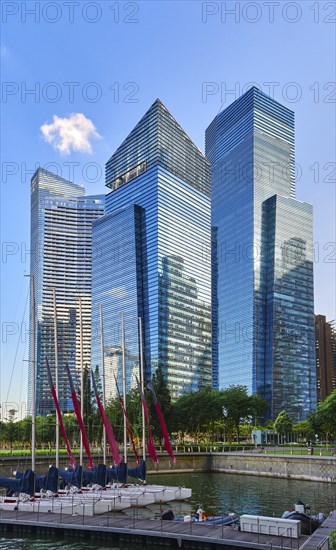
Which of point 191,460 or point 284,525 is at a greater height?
point 284,525

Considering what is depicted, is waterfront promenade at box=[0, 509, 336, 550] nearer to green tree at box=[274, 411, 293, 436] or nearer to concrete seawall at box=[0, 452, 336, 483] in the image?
concrete seawall at box=[0, 452, 336, 483]

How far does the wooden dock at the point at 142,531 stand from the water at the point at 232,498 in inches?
37.7

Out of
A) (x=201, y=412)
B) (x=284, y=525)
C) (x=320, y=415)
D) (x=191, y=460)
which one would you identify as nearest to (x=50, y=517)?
(x=284, y=525)

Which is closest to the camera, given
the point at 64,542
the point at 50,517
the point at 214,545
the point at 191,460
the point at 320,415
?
the point at 214,545

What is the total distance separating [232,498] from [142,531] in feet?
90.9

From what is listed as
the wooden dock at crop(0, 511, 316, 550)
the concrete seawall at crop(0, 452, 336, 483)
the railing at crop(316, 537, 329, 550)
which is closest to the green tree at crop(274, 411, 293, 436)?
the concrete seawall at crop(0, 452, 336, 483)

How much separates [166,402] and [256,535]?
95909 millimetres

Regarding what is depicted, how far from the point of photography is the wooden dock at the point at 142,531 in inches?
1508

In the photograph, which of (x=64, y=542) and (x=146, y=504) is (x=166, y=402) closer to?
(x=146, y=504)

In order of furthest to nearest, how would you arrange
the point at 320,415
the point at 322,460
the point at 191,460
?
the point at 320,415 → the point at 191,460 → the point at 322,460

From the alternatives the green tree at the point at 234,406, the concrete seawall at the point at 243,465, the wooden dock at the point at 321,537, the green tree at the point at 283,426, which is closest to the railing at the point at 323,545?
the wooden dock at the point at 321,537

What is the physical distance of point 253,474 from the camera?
9550 centimetres

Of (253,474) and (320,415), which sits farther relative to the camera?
(320,415)

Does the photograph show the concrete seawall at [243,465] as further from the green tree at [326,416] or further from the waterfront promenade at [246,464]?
the green tree at [326,416]
